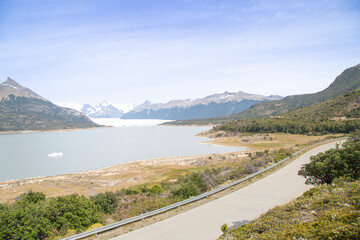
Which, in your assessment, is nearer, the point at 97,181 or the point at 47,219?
the point at 47,219

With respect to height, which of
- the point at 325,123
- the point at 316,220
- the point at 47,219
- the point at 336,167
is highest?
the point at 316,220

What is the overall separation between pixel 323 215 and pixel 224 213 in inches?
260

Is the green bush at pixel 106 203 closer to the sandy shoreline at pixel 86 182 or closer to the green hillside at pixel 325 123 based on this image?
the sandy shoreline at pixel 86 182

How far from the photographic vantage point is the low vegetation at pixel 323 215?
657 cm

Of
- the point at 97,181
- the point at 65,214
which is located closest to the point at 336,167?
the point at 65,214

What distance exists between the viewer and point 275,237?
7.21 metres

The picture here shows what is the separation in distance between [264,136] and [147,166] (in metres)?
55.7

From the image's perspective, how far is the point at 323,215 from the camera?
8.24 meters

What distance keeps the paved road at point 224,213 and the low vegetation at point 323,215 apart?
2589mm

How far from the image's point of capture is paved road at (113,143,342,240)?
11727 millimetres

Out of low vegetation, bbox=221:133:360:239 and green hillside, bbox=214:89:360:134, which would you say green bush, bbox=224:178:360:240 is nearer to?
low vegetation, bbox=221:133:360:239

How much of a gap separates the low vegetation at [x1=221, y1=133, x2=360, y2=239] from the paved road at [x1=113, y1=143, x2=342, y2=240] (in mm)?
2589

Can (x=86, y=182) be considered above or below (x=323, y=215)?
below

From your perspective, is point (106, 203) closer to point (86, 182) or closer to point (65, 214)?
point (65, 214)
